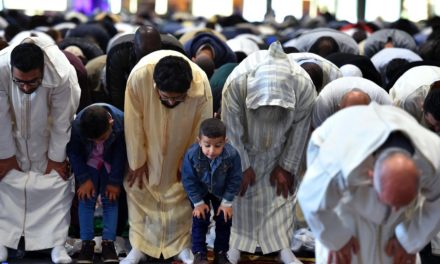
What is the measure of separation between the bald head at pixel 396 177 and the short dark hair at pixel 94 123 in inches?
62.8

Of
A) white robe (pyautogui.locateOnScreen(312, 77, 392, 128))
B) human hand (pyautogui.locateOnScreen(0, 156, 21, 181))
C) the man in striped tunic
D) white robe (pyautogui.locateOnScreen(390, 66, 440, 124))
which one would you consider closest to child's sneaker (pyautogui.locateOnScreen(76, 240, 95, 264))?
human hand (pyautogui.locateOnScreen(0, 156, 21, 181))

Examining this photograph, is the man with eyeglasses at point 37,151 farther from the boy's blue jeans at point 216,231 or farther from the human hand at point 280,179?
the human hand at point 280,179

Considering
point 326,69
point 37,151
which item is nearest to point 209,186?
point 37,151

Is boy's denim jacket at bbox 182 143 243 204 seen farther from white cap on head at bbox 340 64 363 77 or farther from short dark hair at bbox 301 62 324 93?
white cap on head at bbox 340 64 363 77

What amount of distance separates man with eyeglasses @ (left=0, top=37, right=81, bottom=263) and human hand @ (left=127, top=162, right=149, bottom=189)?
31cm

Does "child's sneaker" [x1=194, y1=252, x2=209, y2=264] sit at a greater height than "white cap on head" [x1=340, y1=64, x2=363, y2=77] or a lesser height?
lesser

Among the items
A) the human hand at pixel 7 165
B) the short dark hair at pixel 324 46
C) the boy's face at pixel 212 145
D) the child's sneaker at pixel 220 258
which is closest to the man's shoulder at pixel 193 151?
the boy's face at pixel 212 145

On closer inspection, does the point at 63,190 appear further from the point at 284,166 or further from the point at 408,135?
the point at 408,135

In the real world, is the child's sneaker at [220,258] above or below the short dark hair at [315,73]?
below

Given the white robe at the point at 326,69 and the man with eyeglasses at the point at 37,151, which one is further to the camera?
the white robe at the point at 326,69

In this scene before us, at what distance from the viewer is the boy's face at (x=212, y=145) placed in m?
4.52

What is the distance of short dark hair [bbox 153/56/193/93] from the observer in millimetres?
4617

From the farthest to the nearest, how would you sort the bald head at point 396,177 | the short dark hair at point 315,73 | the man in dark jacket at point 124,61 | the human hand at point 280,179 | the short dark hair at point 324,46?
the short dark hair at point 324,46 < the man in dark jacket at point 124,61 < the short dark hair at point 315,73 < the human hand at point 280,179 < the bald head at point 396,177

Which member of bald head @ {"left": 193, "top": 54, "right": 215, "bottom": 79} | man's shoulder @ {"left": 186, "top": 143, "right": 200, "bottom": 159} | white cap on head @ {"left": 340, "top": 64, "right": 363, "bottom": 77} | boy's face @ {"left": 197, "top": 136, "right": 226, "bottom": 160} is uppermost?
white cap on head @ {"left": 340, "top": 64, "right": 363, "bottom": 77}
